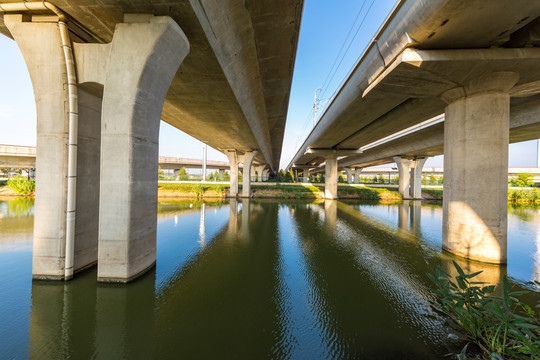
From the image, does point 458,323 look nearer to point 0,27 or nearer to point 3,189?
point 0,27

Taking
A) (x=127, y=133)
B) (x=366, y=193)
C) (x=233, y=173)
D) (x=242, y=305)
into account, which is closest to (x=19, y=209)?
(x=127, y=133)

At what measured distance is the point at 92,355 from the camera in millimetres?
3506

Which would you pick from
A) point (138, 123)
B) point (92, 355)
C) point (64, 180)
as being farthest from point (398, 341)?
point (64, 180)

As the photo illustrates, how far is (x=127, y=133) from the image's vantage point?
18.7 ft

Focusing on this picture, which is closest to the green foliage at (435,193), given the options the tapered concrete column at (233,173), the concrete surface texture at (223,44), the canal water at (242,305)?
the canal water at (242,305)

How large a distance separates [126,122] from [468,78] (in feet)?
38.1

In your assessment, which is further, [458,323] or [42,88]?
[42,88]

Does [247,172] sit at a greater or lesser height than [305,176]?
lesser

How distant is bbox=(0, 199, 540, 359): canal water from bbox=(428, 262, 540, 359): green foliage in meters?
0.43

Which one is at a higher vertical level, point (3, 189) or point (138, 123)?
point (138, 123)

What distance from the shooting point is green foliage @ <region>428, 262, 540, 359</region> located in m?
2.98

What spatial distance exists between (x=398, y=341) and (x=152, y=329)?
458 centimetres

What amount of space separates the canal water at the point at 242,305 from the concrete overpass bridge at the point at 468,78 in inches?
69.8

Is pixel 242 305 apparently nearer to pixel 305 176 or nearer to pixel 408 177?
pixel 408 177
